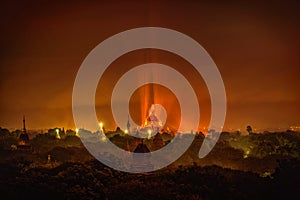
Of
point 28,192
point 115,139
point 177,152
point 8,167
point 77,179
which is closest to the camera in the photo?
point 28,192

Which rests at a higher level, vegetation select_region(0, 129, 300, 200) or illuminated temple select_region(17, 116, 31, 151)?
illuminated temple select_region(17, 116, 31, 151)

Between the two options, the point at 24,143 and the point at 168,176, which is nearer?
the point at 168,176

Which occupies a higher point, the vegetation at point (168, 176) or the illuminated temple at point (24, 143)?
the illuminated temple at point (24, 143)

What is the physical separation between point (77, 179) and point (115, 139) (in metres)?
6.06

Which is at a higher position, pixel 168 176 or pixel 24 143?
pixel 24 143

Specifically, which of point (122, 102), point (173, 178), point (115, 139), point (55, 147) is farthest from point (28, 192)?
point (122, 102)

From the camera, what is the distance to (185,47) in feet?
76.9

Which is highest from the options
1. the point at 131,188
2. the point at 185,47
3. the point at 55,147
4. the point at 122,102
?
the point at 185,47

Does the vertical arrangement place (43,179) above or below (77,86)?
below

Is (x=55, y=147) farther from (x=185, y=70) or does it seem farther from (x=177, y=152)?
(x=185, y=70)

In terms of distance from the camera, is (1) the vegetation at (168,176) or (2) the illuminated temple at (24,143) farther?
(2) the illuminated temple at (24,143)

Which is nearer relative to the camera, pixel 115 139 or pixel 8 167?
pixel 8 167

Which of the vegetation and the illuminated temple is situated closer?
the vegetation

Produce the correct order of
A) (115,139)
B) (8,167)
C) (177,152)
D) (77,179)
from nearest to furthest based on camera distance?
(77,179), (8,167), (177,152), (115,139)
